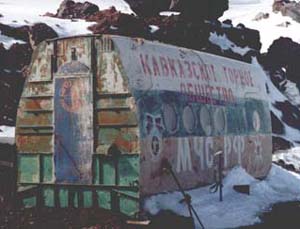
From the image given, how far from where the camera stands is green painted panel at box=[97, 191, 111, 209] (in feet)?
38.6

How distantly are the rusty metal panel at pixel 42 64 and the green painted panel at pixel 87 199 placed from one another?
88.8 inches

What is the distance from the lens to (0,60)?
31125 mm

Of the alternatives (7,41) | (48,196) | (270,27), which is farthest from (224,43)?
(48,196)

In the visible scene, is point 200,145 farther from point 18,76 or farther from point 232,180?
point 18,76

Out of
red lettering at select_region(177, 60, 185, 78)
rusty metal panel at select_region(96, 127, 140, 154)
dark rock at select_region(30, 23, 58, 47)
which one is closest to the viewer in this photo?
rusty metal panel at select_region(96, 127, 140, 154)

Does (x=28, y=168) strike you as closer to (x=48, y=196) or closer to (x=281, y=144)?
(x=48, y=196)

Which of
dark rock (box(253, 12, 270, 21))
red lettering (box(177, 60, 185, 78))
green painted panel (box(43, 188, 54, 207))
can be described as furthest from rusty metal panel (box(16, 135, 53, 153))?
dark rock (box(253, 12, 270, 21))

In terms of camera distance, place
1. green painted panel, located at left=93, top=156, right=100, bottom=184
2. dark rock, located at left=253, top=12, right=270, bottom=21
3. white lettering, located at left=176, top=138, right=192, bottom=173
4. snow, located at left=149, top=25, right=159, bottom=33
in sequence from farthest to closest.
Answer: dark rock, located at left=253, top=12, right=270, bottom=21 < snow, located at left=149, top=25, right=159, bottom=33 < white lettering, located at left=176, top=138, right=192, bottom=173 < green painted panel, located at left=93, top=156, right=100, bottom=184

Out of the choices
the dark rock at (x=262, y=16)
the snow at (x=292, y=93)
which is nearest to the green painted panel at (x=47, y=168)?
the snow at (x=292, y=93)

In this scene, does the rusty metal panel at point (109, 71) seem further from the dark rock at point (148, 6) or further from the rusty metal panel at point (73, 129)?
the dark rock at point (148, 6)

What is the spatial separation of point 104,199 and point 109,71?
2.25 meters

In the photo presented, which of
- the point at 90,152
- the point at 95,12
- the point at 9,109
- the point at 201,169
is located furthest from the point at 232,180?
the point at 95,12

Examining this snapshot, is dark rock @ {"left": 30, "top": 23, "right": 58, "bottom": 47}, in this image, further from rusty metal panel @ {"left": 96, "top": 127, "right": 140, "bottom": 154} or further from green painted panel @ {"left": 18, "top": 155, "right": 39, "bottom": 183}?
rusty metal panel @ {"left": 96, "top": 127, "right": 140, "bottom": 154}

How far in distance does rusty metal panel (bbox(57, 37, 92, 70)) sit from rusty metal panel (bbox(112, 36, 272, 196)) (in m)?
0.68
